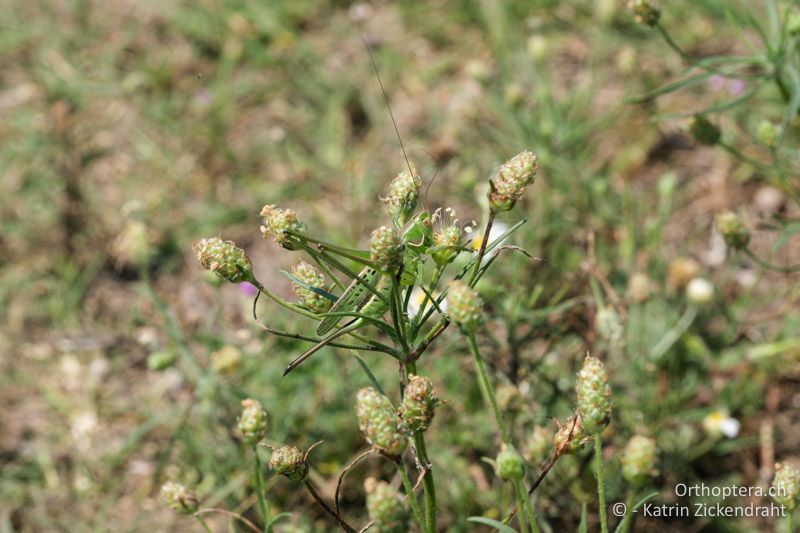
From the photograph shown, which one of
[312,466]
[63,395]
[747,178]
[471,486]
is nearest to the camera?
[471,486]

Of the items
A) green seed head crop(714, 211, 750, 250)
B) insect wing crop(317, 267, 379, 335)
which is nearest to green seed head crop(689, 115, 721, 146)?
green seed head crop(714, 211, 750, 250)

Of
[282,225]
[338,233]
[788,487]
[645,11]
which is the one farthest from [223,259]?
[338,233]

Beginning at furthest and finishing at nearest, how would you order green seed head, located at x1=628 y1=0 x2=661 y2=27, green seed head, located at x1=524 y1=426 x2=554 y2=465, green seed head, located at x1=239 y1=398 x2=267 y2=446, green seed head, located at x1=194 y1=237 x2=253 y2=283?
green seed head, located at x1=628 y1=0 x2=661 y2=27
green seed head, located at x1=524 y1=426 x2=554 y2=465
green seed head, located at x1=239 y1=398 x2=267 y2=446
green seed head, located at x1=194 y1=237 x2=253 y2=283

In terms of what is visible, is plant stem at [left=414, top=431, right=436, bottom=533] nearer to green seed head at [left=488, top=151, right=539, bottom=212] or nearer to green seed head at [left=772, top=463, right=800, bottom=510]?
green seed head at [left=488, top=151, right=539, bottom=212]

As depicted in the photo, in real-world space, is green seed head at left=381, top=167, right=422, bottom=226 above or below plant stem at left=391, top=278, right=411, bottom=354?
above

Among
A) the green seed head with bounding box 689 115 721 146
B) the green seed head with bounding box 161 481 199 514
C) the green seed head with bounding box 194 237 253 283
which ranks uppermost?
the green seed head with bounding box 689 115 721 146

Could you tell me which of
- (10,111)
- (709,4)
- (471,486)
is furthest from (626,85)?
(10,111)

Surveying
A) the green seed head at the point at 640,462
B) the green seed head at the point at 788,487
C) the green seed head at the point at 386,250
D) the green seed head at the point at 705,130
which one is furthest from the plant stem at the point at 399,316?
the green seed head at the point at 705,130

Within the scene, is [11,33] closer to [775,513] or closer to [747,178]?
Answer: [747,178]
